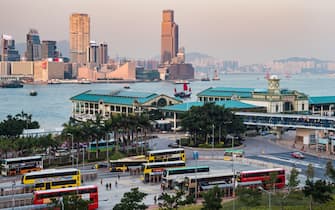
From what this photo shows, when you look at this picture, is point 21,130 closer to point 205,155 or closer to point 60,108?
point 205,155

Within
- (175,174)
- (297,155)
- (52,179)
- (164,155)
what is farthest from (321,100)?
(52,179)

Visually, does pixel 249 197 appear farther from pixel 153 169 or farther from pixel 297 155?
pixel 297 155

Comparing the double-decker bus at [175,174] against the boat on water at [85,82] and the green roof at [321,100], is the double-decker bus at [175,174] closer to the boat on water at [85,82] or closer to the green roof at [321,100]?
the green roof at [321,100]

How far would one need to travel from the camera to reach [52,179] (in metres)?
21.7

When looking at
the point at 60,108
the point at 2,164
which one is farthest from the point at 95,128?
the point at 60,108

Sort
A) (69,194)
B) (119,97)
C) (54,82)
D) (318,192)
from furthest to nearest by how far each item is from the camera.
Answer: (54,82) < (119,97) < (69,194) < (318,192)

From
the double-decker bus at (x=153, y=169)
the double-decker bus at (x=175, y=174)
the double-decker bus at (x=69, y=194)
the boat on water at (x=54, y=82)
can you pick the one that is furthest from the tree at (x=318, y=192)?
the boat on water at (x=54, y=82)

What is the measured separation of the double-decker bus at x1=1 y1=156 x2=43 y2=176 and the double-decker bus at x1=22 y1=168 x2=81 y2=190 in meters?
4.17

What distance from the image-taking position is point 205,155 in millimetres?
30781

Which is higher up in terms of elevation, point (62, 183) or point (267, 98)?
point (267, 98)

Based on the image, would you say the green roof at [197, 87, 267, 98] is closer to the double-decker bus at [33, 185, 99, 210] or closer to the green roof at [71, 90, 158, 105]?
the green roof at [71, 90, 158, 105]

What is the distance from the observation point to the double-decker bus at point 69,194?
18984mm

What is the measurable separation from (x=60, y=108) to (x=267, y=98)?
46926 millimetres

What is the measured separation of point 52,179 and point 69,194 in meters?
2.73
